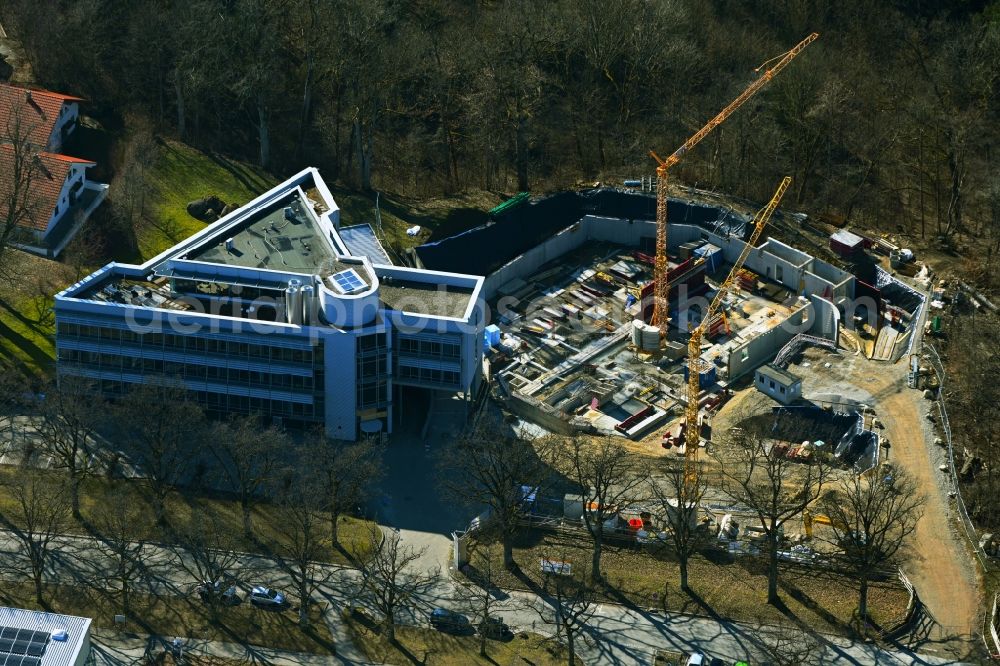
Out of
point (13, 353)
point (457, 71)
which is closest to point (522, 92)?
point (457, 71)

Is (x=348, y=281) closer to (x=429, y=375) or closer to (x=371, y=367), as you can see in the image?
(x=371, y=367)

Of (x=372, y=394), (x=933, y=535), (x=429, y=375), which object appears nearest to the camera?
(x=933, y=535)

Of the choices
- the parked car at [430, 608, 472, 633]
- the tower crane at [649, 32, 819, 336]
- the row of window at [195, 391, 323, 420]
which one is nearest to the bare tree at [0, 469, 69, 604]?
the row of window at [195, 391, 323, 420]

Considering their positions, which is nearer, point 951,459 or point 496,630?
point 496,630

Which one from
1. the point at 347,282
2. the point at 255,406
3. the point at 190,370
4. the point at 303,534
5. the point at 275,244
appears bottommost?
the point at 303,534

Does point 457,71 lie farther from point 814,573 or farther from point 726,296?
point 814,573

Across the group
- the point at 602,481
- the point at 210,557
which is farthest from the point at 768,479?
the point at 210,557

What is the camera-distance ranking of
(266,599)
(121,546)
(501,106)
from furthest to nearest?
(501,106) → (266,599) → (121,546)
